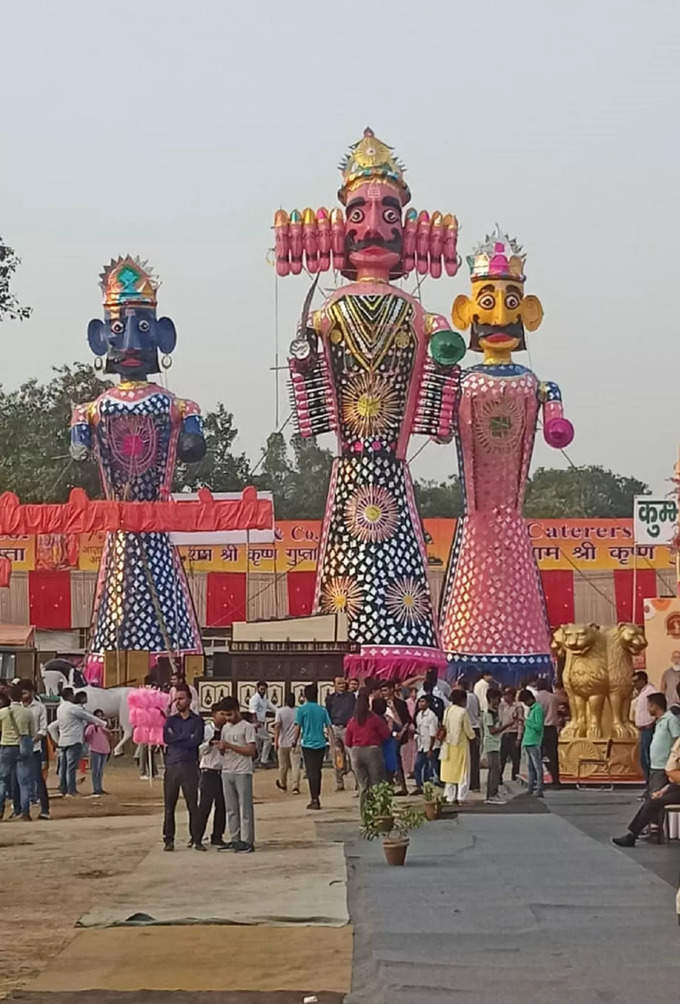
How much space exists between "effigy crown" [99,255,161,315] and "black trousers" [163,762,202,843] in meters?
14.9

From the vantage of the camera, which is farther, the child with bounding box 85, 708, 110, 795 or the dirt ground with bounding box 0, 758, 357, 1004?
the child with bounding box 85, 708, 110, 795

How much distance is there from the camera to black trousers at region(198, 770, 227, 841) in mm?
13852

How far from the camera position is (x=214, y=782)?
1387cm

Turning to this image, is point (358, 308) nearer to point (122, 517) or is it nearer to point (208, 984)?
point (122, 517)

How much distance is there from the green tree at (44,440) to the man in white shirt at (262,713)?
25.7 m

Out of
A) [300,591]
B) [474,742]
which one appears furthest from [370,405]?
[300,591]

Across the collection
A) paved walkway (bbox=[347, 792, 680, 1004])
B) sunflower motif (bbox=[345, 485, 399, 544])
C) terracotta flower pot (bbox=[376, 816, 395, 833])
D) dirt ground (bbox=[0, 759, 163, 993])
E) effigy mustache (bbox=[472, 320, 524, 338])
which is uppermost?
effigy mustache (bbox=[472, 320, 524, 338])

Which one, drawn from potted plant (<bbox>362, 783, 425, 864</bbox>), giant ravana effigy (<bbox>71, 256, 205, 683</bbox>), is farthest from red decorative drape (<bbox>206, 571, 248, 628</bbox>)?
potted plant (<bbox>362, 783, 425, 864</bbox>)

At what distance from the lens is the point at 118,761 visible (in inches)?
946

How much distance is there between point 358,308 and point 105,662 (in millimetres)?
6536

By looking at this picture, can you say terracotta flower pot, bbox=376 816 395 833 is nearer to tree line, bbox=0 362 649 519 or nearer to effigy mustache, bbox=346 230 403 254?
effigy mustache, bbox=346 230 403 254

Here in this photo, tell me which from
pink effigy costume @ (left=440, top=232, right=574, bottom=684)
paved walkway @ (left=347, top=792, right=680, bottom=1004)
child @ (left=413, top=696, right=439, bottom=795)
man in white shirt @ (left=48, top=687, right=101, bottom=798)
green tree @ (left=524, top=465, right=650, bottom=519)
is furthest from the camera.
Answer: green tree @ (left=524, top=465, right=650, bottom=519)

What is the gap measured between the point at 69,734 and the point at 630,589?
850 inches

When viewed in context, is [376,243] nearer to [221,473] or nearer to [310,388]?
[310,388]
